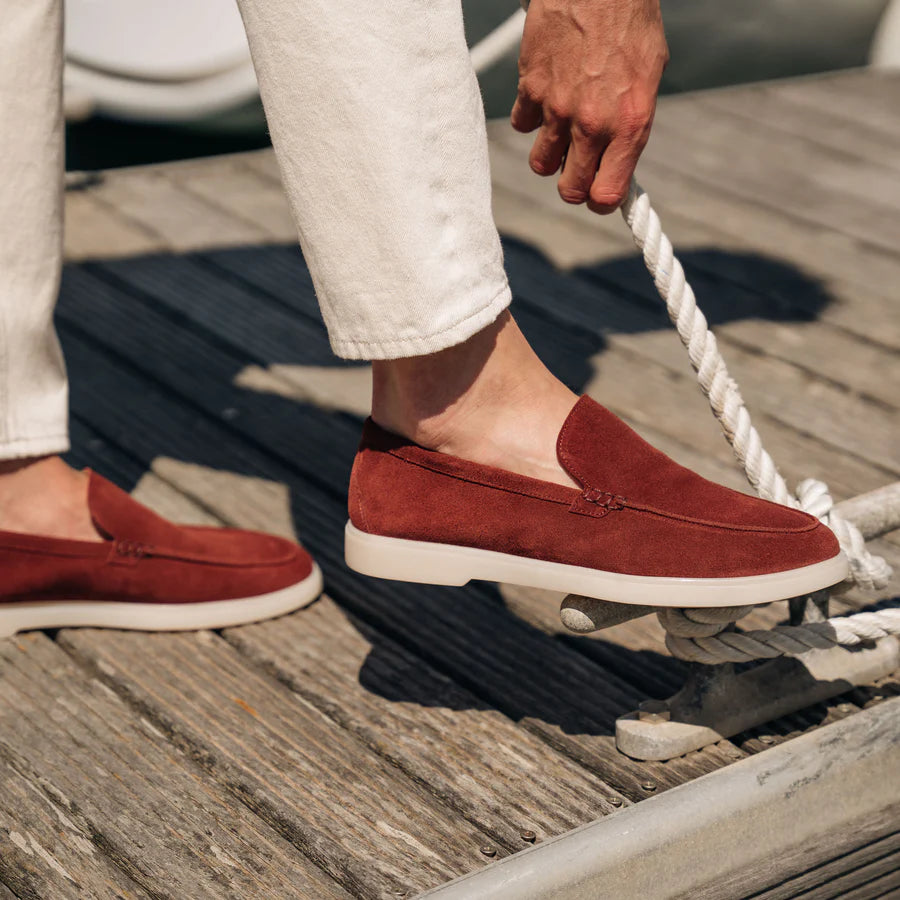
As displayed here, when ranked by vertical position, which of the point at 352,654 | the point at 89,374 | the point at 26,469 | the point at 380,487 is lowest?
the point at 89,374

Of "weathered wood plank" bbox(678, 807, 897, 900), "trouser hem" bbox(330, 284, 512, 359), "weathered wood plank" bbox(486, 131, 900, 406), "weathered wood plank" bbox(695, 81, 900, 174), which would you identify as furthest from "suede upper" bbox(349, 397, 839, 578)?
"weathered wood plank" bbox(695, 81, 900, 174)

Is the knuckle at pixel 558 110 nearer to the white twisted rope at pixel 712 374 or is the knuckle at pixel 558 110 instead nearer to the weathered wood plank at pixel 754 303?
the white twisted rope at pixel 712 374

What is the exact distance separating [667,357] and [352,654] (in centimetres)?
87

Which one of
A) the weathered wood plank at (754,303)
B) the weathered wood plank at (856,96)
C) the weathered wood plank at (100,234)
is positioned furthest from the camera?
the weathered wood plank at (856,96)

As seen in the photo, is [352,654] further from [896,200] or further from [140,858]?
[896,200]

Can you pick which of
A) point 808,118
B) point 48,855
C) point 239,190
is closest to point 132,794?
point 48,855

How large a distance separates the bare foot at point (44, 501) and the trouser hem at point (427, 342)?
1.45ft

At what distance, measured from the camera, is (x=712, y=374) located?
1135 millimetres

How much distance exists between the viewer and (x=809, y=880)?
1138 mm

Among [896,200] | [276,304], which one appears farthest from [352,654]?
[896,200]

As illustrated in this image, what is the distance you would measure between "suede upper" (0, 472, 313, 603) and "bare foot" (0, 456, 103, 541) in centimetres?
2

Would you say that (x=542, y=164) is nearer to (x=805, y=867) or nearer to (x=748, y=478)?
(x=748, y=478)

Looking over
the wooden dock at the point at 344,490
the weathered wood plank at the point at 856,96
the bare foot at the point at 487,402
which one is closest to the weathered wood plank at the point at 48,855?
the wooden dock at the point at 344,490

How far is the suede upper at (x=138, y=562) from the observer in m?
1.28
